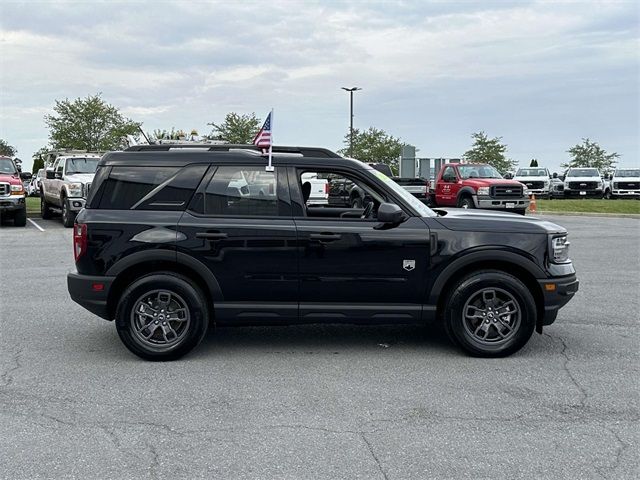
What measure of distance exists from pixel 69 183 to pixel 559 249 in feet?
48.3

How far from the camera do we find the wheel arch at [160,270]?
5512mm

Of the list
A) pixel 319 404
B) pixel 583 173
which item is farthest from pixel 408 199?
pixel 583 173

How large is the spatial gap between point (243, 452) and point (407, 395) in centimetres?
144

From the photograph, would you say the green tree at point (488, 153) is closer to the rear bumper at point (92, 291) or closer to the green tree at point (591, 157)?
the green tree at point (591, 157)

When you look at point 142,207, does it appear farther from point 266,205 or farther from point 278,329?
point 278,329

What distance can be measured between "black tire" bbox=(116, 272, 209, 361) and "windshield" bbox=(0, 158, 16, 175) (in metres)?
14.7

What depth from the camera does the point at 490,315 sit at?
5621 mm

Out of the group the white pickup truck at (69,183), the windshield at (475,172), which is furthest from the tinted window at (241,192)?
the windshield at (475,172)

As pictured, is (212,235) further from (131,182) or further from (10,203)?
(10,203)

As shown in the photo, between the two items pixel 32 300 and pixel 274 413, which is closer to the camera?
pixel 274 413

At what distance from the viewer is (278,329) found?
669 cm

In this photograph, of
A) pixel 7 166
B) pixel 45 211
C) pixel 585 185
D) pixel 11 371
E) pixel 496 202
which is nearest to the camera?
pixel 11 371

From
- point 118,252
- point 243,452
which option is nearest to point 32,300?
point 118,252

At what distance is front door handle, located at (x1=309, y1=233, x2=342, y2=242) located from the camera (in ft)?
18.2
